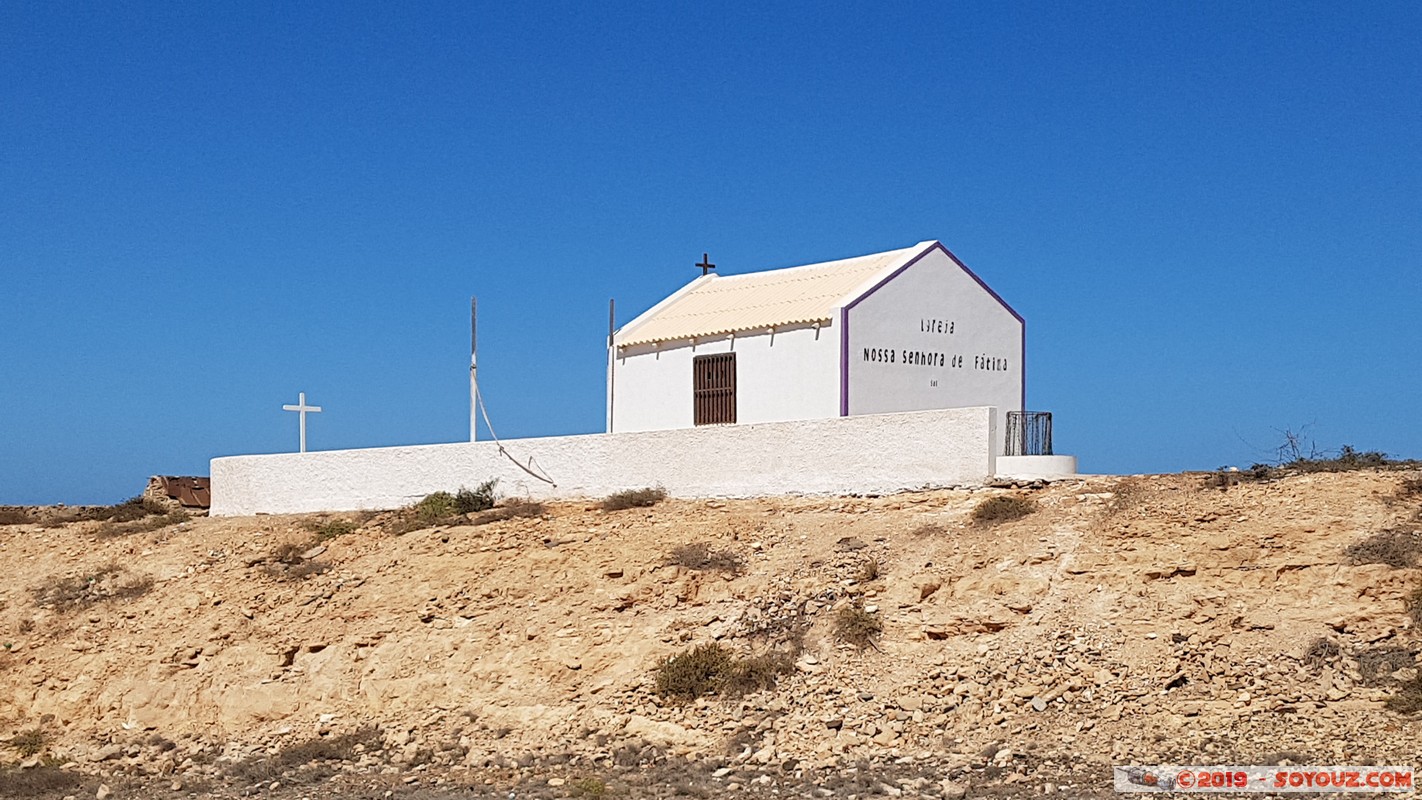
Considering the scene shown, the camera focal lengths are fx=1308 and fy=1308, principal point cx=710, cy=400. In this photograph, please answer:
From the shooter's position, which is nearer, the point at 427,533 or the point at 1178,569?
the point at 1178,569

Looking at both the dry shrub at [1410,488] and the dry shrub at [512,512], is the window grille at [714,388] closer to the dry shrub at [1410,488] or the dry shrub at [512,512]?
the dry shrub at [512,512]

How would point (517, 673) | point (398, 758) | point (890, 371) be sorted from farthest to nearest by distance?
point (890, 371) < point (517, 673) < point (398, 758)

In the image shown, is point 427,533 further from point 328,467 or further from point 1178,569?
point 1178,569

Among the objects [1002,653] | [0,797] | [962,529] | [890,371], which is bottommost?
[0,797]

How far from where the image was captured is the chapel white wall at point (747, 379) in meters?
21.8

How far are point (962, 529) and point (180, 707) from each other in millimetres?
10631

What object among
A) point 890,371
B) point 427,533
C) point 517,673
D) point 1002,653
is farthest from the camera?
point 890,371

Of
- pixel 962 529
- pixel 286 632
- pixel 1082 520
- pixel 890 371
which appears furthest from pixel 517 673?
pixel 890 371

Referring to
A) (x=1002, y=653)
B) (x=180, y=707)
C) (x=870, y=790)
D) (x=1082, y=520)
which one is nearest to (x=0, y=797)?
(x=180, y=707)

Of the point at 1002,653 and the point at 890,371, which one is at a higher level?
the point at 890,371

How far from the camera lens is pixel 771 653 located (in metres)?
14.9

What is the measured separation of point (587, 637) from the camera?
16062 mm

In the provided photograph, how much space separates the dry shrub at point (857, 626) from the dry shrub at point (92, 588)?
40.0 feet

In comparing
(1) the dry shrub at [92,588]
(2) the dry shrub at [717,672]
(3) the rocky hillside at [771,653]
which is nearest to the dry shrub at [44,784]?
(3) the rocky hillside at [771,653]
